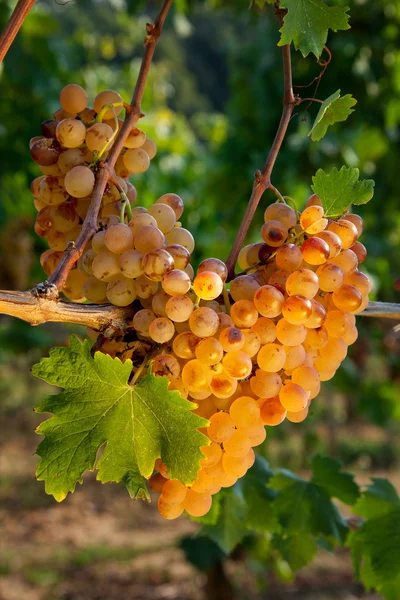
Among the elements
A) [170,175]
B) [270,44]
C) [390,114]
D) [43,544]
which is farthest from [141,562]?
[270,44]

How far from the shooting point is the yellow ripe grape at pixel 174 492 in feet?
2.01

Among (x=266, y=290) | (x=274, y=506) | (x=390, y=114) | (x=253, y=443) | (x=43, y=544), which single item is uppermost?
(x=266, y=290)

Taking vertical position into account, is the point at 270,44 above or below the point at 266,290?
below

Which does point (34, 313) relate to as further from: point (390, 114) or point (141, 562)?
point (141, 562)

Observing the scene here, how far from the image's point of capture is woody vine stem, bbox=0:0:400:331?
524mm

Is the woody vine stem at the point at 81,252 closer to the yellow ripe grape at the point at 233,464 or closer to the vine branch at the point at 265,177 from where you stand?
the vine branch at the point at 265,177

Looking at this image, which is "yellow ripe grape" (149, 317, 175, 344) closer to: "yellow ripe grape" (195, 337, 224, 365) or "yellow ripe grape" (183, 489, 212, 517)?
"yellow ripe grape" (195, 337, 224, 365)

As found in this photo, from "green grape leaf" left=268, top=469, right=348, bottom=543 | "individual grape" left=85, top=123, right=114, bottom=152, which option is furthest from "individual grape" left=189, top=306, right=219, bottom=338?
"green grape leaf" left=268, top=469, right=348, bottom=543

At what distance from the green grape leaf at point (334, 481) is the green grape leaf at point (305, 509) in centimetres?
1

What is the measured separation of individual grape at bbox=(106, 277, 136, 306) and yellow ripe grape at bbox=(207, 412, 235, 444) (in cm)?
13

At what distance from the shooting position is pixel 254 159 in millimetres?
3246

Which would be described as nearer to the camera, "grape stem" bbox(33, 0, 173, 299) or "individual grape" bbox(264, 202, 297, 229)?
"grape stem" bbox(33, 0, 173, 299)

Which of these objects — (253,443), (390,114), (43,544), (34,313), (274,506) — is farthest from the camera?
(43,544)

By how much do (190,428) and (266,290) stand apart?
13 centimetres
